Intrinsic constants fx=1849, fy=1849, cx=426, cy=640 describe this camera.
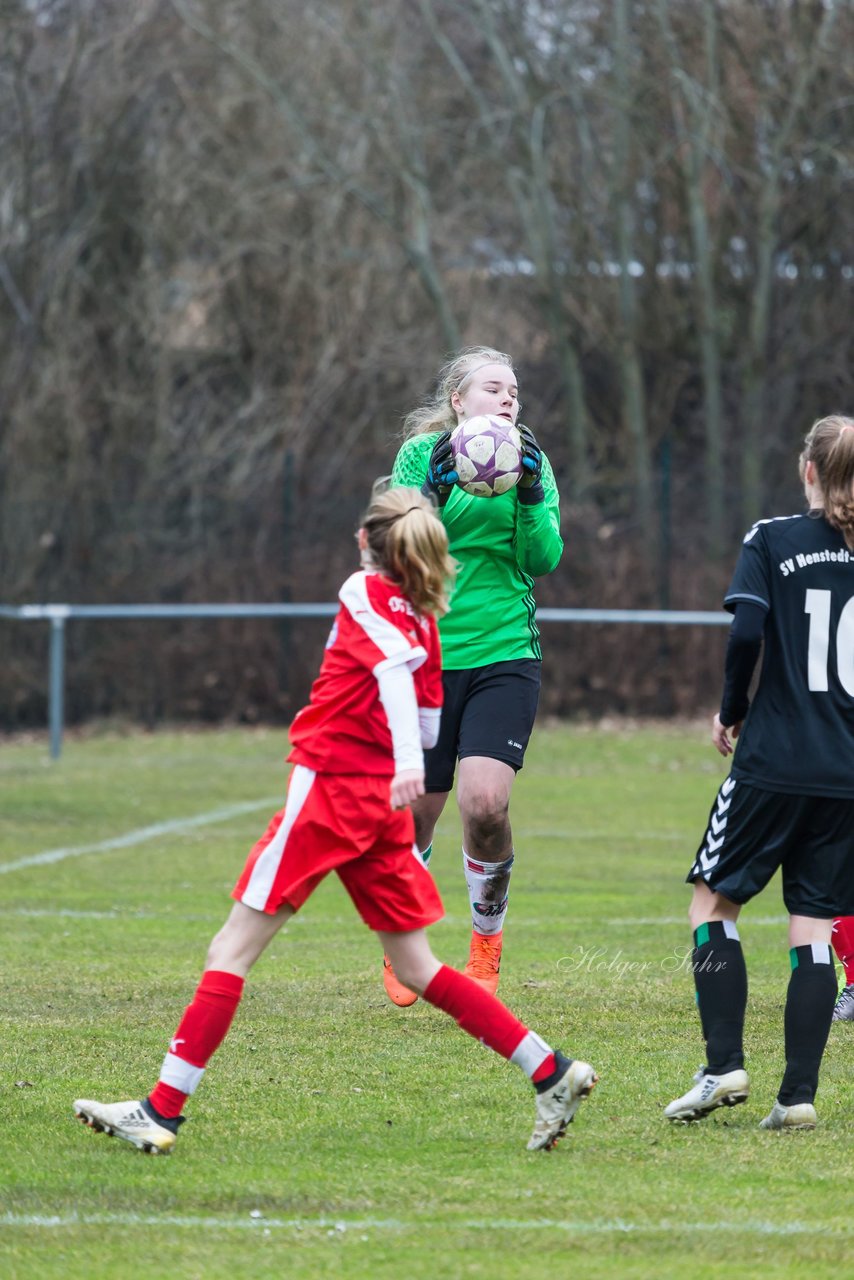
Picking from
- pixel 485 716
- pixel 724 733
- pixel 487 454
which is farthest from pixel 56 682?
pixel 724 733

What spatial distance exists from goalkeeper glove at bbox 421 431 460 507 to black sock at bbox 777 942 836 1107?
210 centimetres

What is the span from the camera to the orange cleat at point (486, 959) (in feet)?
21.1

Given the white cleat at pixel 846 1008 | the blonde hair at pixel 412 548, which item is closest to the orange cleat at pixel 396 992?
the white cleat at pixel 846 1008

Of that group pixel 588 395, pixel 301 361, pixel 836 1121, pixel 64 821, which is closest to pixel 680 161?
pixel 588 395

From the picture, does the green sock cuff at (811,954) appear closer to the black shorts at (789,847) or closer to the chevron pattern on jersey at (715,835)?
the black shorts at (789,847)

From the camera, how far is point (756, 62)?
21.0 meters

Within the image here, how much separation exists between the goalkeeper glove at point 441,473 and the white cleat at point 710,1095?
7.44 ft

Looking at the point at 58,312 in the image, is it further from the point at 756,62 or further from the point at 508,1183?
the point at 508,1183

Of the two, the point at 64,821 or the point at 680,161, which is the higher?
the point at 680,161

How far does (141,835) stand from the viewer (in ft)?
37.3

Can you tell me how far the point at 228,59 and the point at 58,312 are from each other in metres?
4.04

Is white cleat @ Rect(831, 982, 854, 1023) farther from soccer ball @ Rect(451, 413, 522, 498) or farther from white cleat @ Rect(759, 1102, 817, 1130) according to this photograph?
soccer ball @ Rect(451, 413, 522, 498)

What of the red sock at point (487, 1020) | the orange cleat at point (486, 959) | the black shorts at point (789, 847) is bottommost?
the orange cleat at point (486, 959)

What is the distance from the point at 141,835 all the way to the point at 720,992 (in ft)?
22.9
